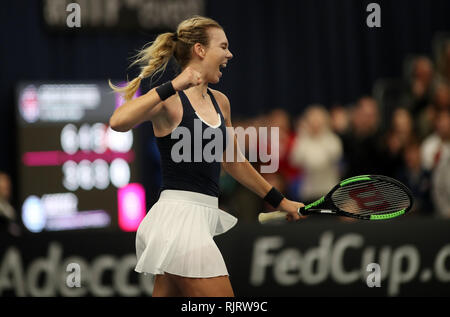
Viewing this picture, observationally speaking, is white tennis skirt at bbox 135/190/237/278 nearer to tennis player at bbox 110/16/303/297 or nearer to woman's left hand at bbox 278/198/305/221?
tennis player at bbox 110/16/303/297

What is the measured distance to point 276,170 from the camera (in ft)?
25.8

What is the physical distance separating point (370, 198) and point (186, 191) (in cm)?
88

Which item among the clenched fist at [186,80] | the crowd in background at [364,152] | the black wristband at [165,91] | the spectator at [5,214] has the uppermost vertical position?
the clenched fist at [186,80]

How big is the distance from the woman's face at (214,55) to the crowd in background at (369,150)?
356 centimetres

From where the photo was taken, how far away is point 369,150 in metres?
7.76

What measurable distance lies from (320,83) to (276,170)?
2.94 metres

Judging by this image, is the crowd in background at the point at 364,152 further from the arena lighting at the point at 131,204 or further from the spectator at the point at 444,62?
the arena lighting at the point at 131,204

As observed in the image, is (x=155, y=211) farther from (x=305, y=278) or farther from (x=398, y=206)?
(x=305, y=278)

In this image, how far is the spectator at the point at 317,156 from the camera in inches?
327

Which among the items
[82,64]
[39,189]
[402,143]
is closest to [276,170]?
[402,143]

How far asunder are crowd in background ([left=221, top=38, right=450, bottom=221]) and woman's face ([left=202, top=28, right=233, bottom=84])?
356 centimetres

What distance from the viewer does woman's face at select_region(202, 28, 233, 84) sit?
374cm

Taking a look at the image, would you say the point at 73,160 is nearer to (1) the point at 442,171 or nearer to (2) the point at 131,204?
(2) the point at 131,204

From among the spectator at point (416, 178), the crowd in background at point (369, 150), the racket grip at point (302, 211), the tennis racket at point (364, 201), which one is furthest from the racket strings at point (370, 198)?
the spectator at point (416, 178)
